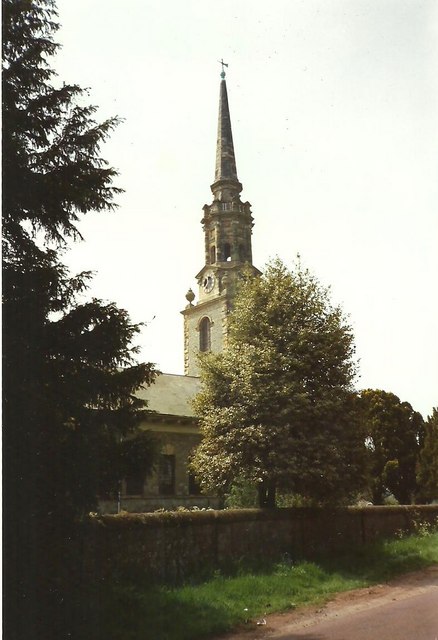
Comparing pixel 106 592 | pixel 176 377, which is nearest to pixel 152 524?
pixel 106 592

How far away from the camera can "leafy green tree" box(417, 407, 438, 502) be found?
33.2 m

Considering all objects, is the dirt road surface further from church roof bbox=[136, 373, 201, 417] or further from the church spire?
the church spire

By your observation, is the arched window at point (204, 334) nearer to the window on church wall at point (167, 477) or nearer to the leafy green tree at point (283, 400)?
the window on church wall at point (167, 477)

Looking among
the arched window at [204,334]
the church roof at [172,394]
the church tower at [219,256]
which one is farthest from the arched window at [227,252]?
the church roof at [172,394]

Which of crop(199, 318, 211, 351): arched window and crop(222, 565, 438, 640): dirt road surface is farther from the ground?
crop(199, 318, 211, 351): arched window

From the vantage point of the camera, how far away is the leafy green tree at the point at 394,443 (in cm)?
3553

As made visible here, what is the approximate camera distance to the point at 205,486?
19672 mm

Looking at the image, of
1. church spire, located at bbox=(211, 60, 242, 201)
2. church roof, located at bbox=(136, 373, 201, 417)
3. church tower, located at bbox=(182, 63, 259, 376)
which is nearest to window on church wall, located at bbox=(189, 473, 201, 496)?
church roof, located at bbox=(136, 373, 201, 417)

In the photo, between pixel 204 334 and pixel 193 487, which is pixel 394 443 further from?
pixel 204 334

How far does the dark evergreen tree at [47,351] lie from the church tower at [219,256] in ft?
126

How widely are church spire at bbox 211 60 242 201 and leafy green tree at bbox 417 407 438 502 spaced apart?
27.9 meters

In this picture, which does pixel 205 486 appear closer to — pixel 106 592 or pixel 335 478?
pixel 335 478

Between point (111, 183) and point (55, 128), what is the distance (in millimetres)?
1286

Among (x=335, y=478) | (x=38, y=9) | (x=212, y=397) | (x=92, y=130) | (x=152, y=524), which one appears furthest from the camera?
(x=212, y=397)
